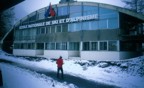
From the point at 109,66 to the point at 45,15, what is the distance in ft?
59.9

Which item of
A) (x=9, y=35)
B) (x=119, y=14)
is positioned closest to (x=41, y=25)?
(x=9, y=35)

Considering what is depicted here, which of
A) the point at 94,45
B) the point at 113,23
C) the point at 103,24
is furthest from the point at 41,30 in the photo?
the point at 113,23

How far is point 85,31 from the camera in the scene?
24859mm

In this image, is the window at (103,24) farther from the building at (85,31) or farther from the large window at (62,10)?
the large window at (62,10)

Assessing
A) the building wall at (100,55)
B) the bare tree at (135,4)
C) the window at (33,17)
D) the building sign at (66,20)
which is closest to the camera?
the building wall at (100,55)

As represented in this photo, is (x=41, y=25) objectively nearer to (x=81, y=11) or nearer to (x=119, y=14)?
(x=81, y=11)

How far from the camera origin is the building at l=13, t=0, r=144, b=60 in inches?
845

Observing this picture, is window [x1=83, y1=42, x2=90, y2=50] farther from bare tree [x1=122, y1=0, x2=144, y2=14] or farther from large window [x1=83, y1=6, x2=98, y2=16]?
bare tree [x1=122, y1=0, x2=144, y2=14]

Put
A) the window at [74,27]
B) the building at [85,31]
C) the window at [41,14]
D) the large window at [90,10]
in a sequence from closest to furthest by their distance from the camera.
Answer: the building at [85,31]
the large window at [90,10]
the window at [74,27]
the window at [41,14]

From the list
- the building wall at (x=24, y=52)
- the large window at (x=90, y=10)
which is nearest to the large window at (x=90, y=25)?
the large window at (x=90, y=10)

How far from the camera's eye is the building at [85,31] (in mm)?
21469

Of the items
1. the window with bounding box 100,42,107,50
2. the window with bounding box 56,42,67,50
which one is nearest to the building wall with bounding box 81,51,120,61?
the window with bounding box 100,42,107,50

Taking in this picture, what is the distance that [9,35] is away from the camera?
1638 inches

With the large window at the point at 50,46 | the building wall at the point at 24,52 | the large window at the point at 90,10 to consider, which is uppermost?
the large window at the point at 90,10
